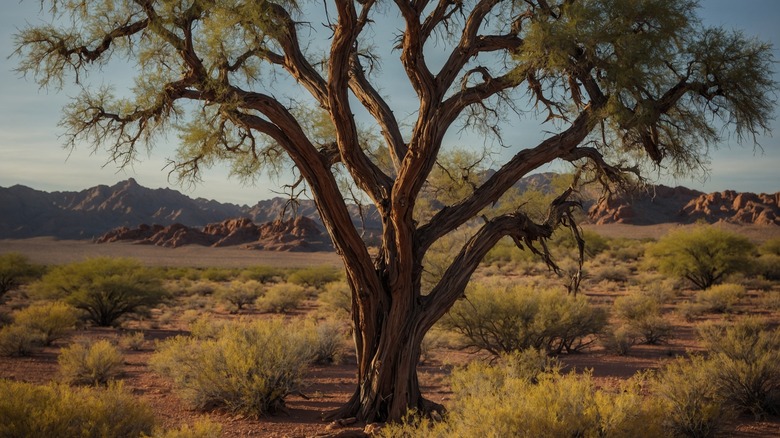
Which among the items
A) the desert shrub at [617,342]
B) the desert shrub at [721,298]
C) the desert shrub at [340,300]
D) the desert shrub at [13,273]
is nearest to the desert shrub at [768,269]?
the desert shrub at [721,298]

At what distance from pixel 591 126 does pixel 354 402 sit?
470cm

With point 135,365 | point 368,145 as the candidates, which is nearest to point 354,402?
point 368,145

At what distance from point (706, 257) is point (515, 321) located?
16852 mm

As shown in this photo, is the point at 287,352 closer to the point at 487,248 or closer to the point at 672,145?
the point at 487,248

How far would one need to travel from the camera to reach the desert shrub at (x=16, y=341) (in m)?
13.2

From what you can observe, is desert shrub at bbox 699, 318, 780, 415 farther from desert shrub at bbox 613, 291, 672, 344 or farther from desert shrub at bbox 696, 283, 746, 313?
desert shrub at bbox 696, 283, 746, 313

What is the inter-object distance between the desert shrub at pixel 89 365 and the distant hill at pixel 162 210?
48.4 meters

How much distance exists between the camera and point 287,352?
30.3ft

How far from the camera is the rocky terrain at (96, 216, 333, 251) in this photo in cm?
10000

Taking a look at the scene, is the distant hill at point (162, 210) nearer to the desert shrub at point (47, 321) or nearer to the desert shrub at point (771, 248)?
the desert shrub at point (771, 248)

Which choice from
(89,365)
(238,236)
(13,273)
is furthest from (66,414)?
(238,236)

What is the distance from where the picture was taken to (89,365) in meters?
10.9

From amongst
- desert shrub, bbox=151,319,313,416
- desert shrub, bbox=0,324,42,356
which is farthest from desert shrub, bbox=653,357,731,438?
desert shrub, bbox=0,324,42,356

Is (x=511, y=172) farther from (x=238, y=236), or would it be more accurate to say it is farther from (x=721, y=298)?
(x=238, y=236)
